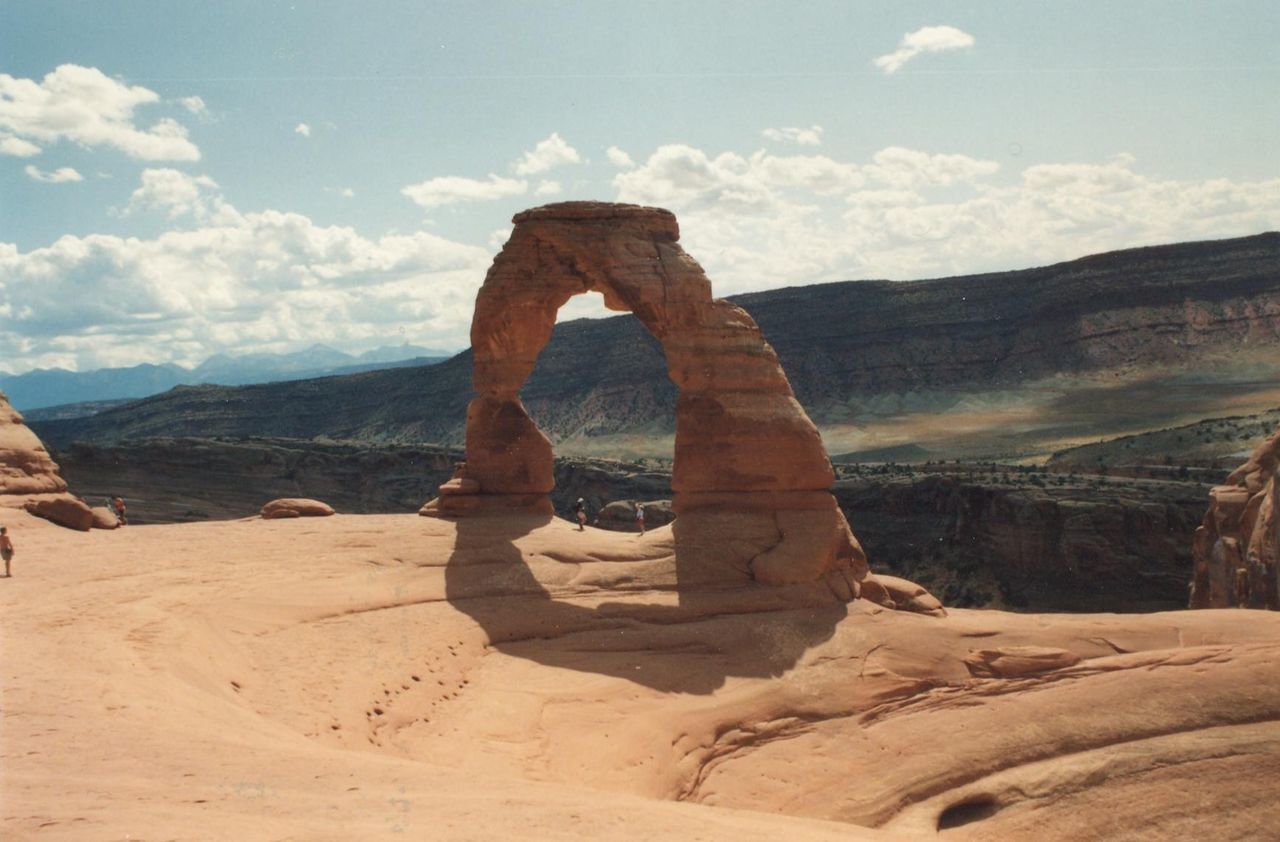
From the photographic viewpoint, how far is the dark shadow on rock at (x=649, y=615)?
56.0ft

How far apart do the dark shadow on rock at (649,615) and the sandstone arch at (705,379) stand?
0.55 meters

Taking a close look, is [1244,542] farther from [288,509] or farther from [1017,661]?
[288,509]

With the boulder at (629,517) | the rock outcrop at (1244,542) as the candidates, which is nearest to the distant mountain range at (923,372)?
the boulder at (629,517)

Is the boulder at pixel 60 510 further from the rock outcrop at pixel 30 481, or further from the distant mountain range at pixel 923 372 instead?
the distant mountain range at pixel 923 372

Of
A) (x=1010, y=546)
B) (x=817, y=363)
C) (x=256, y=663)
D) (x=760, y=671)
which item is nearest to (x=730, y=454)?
(x=760, y=671)

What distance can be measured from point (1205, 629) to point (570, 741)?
1008 centimetres

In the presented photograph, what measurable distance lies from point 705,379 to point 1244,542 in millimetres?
12100

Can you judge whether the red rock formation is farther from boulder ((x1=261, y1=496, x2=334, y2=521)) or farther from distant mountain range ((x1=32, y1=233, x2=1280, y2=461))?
distant mountain range ((x1=32, y1=233, x2=1280, y2=461))

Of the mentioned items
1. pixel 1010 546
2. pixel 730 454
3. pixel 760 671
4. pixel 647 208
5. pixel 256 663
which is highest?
pixel 647 208

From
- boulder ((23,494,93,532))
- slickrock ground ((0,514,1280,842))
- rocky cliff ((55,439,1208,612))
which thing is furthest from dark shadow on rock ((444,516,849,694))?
rocky cliff ((55,439,1208,612))

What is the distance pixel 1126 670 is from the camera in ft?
48.8

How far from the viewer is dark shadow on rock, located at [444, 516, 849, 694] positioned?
672 inches

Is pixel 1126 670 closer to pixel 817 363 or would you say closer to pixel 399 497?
pixel 399 497

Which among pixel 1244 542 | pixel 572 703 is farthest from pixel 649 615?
pixel 1244 542
